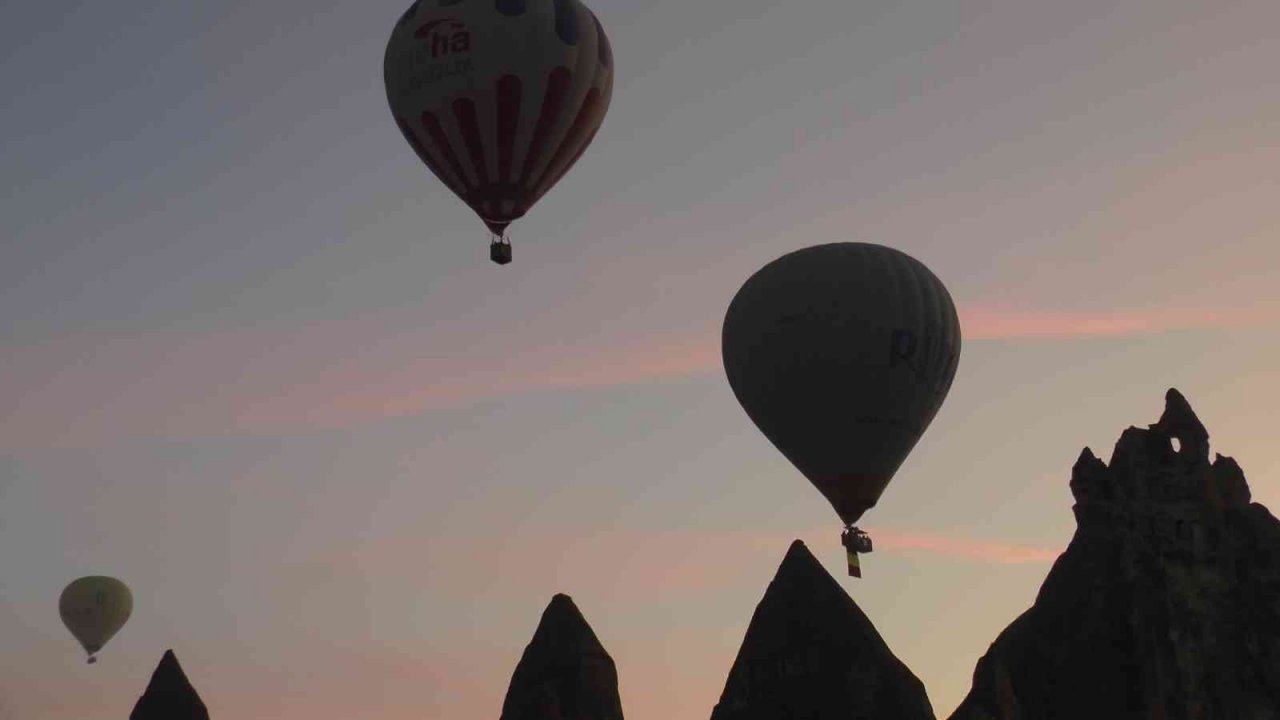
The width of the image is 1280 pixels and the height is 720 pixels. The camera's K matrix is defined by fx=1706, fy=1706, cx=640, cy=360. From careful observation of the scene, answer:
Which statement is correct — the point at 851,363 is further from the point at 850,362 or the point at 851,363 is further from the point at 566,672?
the point at 566,672

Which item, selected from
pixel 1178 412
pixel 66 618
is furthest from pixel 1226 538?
pixel 66 618

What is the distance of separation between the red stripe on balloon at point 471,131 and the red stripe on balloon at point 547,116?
3.28 feet

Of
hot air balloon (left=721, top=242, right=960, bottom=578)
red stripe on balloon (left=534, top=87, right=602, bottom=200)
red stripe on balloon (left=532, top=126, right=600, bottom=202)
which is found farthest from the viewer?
red stripe on balloon (left=532, top=126, right=600, bottom=202)

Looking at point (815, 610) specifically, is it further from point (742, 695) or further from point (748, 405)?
point (748, 405)

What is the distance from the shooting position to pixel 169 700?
142 feet

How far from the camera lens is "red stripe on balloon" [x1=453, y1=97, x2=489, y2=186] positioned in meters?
42.0

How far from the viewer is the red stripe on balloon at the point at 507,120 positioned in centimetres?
4191

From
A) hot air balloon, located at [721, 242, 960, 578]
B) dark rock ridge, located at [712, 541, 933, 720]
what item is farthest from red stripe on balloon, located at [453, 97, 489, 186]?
dark rock ridge, located at [712, 541, 933, 720]

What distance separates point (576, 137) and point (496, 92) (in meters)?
2.59

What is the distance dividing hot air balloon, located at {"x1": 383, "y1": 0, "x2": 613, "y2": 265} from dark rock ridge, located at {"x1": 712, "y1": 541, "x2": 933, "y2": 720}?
1157 centimetres

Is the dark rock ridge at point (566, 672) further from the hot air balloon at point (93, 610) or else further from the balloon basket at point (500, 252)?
the hot air balloon at point (93, 610)

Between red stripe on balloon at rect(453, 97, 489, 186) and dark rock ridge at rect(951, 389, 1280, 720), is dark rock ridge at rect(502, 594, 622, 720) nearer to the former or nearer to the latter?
dark rock ridge at rect(951, 389, 1280, 720)

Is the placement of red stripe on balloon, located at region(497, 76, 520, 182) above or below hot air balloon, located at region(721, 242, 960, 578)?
Result: above

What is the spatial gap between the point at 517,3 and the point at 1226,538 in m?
23.7
